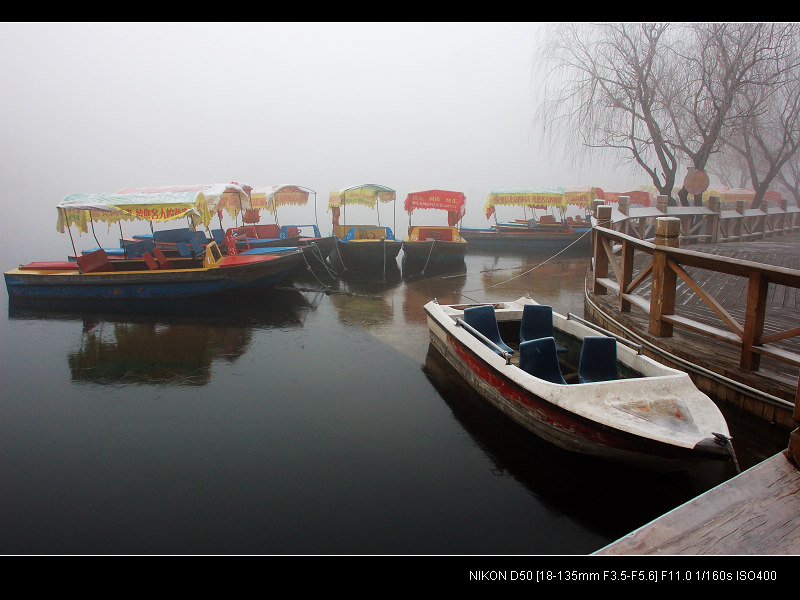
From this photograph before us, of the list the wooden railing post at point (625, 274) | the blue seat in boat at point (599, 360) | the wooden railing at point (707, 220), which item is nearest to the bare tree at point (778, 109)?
the wooden railing at point (707, 220)

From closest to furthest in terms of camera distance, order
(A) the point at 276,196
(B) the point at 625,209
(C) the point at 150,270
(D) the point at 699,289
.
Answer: (D) the point at 699,289, (B) the point at 625,209, (C) the point at 150,270, (A) the point at 276,196

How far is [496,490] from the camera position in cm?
470

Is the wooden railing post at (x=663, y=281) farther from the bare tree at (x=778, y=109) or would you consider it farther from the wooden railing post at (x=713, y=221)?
the bare tree at (x=778, y=109)

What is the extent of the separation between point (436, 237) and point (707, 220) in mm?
9291

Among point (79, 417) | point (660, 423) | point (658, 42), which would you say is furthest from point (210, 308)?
point (658, 42)

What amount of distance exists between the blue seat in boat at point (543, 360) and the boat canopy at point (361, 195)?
14.4 metres

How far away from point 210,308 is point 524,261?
12971 millimetres

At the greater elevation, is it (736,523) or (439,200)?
(439,200)

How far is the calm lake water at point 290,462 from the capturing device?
414 cm

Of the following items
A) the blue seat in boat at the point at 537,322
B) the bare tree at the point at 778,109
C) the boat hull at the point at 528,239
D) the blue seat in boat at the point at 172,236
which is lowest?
the blue seat in boat at the point at 537,322

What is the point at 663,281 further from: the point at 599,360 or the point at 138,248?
the point at 138,248

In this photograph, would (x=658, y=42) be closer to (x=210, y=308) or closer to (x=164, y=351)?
(x=210, y=308)

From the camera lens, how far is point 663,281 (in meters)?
5.98

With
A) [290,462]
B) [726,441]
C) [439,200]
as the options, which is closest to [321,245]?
[439,200]
